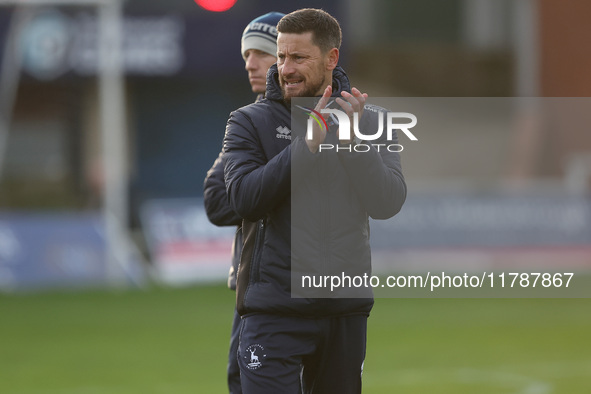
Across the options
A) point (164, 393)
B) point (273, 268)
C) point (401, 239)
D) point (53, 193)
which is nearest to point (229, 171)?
point (273, 268)

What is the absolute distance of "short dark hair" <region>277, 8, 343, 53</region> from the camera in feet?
13.6

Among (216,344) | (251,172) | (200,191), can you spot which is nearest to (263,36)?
(251,172)

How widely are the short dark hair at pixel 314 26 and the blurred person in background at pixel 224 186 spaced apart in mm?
1141

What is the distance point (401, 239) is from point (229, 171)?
1322 cm

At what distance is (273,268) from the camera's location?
421 cm

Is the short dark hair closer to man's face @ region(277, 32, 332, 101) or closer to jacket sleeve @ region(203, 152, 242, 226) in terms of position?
man's face @ region(277, 32, 332, 101)

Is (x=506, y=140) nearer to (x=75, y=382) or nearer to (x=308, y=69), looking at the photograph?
(x=75, y=382)

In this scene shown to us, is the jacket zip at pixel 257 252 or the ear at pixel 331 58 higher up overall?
the ear at pixel 331 58

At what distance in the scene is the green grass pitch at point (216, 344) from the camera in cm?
884

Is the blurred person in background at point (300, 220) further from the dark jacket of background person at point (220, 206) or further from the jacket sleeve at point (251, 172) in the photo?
the dark jacket of background person at point (220, 206)

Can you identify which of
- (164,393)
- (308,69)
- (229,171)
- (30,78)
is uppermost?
(30,78)

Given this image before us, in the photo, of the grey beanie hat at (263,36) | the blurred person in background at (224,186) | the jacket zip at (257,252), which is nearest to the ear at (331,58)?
the jacket zip at (257,252)

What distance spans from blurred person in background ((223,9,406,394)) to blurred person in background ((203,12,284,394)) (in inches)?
39.5

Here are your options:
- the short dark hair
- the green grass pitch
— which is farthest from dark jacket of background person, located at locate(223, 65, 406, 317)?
the green grass pitch
